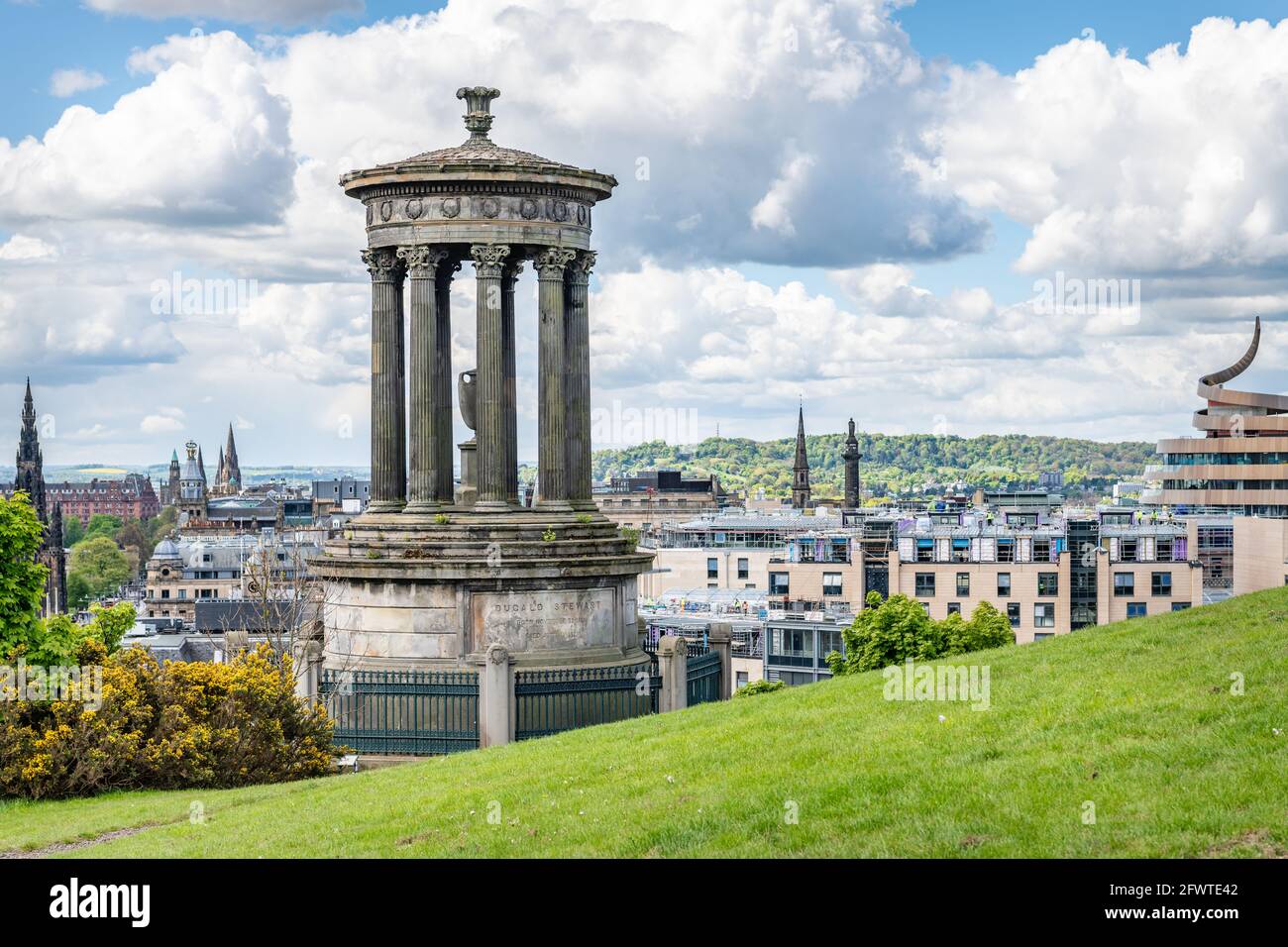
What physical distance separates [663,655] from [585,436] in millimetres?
5146

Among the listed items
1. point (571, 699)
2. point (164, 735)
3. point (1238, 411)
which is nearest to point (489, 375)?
point (571, 699)

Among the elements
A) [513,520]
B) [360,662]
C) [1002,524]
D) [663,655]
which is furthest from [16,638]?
[1002,524]

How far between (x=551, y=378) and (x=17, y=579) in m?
10.9

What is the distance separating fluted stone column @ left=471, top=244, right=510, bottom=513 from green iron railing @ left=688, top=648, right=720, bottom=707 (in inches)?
191

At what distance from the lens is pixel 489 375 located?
119 ft

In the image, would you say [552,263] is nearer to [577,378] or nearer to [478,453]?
[577,378]

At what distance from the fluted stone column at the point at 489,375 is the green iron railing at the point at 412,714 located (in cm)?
412

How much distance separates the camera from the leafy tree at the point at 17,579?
3164 centimetres

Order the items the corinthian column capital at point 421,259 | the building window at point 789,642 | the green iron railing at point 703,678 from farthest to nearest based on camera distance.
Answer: the building window at point 789,642
the corinthian column capital at point 421,259
the green iron railing at point 703,678

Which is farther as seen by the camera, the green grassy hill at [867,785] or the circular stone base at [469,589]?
the circular stone base at [469,589]

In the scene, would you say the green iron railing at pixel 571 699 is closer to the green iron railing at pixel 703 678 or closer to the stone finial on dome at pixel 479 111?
the green iron railing at pixel 703 678

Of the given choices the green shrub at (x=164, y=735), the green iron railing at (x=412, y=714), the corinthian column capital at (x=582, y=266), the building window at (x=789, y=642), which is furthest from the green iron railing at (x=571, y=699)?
the building window at (x=789, y=642)

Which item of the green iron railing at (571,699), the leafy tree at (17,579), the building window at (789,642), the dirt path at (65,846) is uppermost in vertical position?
the leafy tree at (17,579)

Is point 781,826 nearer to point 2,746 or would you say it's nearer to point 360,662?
point 2,746
